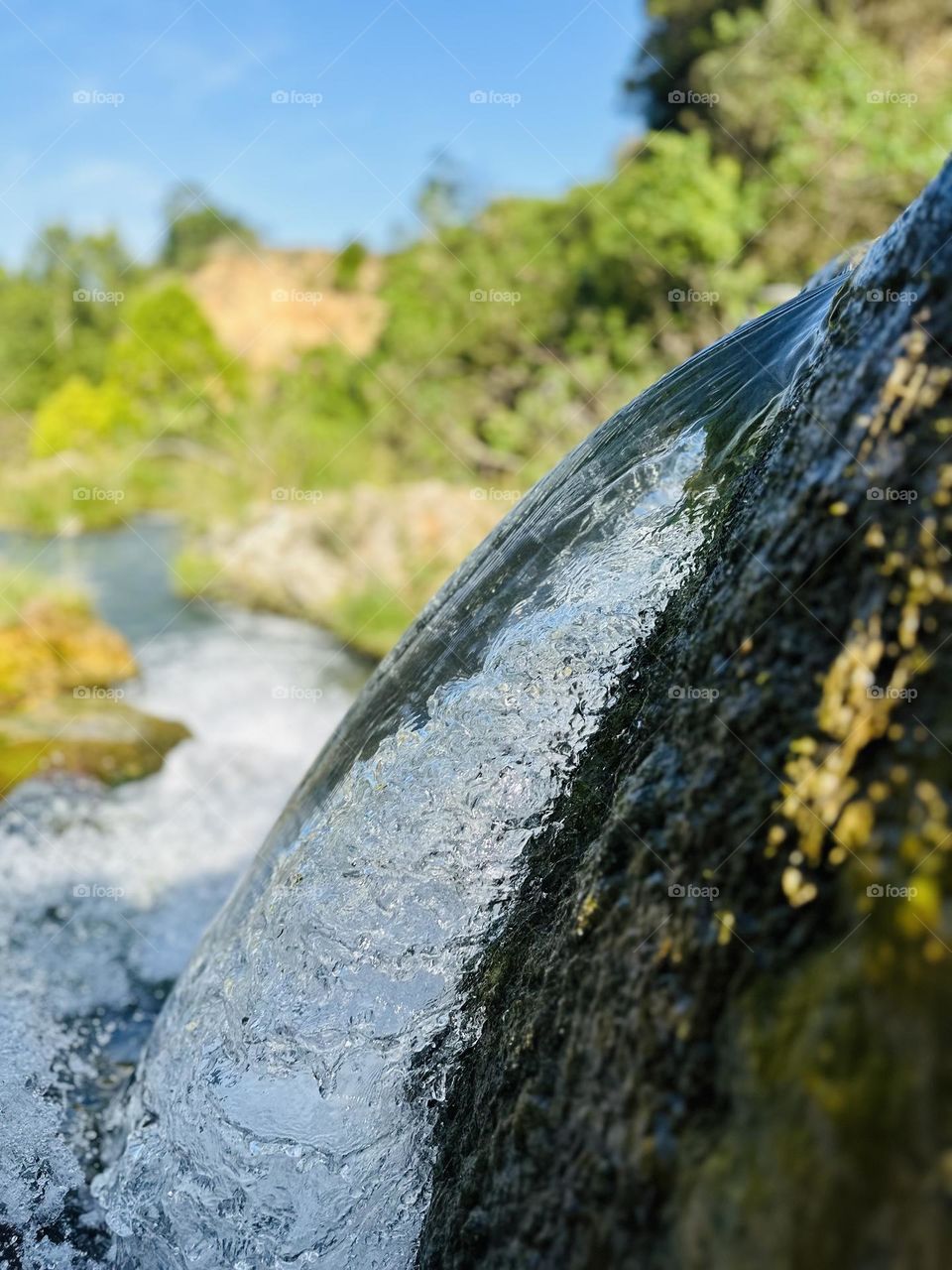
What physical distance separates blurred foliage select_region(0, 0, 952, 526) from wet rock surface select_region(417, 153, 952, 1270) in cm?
805

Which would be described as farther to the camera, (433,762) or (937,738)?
(433,762)

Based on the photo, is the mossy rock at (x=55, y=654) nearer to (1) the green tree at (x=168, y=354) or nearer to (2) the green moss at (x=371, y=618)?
(2) the green moss at (x=371, y=618)

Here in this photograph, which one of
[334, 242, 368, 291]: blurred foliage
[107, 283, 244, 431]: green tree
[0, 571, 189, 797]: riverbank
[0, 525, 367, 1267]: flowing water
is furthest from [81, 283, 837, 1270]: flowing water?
[334, 242, 368, 291]: blurred foliage

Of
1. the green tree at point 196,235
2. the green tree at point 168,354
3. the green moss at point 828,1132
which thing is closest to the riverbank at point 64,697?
the green moss at point 828,1132

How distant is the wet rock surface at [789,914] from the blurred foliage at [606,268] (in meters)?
8.05

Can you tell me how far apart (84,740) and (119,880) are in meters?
1.12

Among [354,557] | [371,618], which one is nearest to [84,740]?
[371,618]

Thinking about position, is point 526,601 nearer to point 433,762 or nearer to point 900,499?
point 433,762

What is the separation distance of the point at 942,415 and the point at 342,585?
6.98m

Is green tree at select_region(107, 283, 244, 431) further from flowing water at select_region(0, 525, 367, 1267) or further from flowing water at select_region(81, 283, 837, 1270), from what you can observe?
flowing water at select_region(81, 283, 837, 1270)

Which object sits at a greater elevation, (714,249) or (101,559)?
(714,249)

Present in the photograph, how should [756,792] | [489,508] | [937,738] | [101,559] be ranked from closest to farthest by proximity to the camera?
[937,738]
[756,792]
[489,508]
[101,559]

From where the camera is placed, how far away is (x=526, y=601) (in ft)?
5.47

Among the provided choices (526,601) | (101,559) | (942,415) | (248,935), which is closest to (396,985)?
(248,935)
